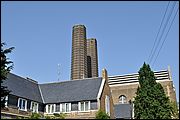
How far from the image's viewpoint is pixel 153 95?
29734 millimetres

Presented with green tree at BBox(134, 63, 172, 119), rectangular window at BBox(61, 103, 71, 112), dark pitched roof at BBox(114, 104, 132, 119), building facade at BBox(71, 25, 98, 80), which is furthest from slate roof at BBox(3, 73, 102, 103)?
building facade at BBox(71, 25, 98, 80)

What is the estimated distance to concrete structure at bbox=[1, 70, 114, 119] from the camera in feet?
117

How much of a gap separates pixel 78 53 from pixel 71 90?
32.0 meters

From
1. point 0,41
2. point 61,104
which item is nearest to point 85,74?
point 61,104

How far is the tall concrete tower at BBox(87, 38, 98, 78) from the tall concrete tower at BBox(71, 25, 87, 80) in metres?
5.24

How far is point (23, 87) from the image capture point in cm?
3884

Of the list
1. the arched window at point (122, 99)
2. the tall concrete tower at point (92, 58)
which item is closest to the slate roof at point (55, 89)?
the arched window at point (122, 99)

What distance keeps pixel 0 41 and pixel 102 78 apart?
2432 cm

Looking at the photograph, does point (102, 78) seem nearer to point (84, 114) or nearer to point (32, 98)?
point (84, 114)

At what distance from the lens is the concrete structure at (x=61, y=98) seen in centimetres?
3575

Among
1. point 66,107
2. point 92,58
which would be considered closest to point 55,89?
point 66,107

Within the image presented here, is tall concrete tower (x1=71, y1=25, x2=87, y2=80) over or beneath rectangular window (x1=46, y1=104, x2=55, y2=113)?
over

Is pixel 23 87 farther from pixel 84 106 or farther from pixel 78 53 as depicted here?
A: pixel 78 53

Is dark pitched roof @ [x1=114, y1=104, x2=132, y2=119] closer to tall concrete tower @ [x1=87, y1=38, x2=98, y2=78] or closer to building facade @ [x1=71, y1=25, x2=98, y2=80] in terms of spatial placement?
building facade @ [x1=71, y1=25, x2=98, y2=80]
